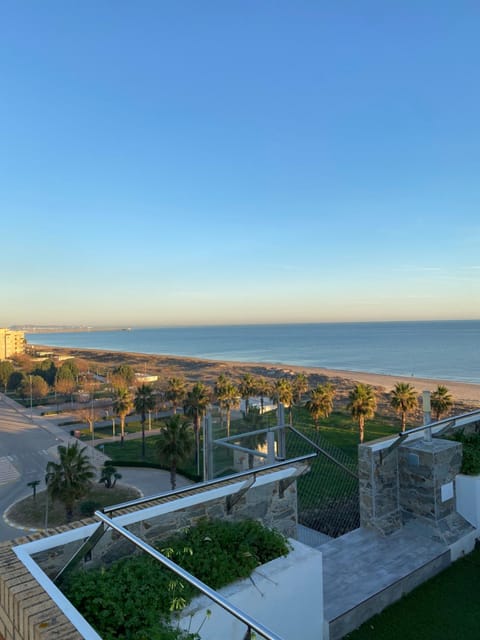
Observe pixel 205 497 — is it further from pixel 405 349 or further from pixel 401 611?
pixel 405 349

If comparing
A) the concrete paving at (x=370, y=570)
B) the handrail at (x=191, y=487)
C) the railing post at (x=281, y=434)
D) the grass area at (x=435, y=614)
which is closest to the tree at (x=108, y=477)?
the railing post at (x=281, y=434)

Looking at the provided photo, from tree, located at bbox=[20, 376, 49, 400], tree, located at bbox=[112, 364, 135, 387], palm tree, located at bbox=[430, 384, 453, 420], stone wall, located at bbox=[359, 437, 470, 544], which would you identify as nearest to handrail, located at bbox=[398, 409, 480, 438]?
stone wall, located at bbox=[359, 437, 470, 544]

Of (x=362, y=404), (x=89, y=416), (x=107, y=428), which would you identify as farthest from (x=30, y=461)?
(x=362, y=404)

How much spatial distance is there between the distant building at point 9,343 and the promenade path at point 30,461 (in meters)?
88.5

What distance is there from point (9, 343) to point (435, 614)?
146 meters

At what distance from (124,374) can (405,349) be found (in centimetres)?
7130

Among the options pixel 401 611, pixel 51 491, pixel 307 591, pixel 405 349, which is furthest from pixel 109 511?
pixel 405 349

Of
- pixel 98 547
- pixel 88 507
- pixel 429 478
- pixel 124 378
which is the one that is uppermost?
pixel 98 547

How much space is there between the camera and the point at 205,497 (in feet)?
14.9

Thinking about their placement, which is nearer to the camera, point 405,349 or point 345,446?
point 345,446

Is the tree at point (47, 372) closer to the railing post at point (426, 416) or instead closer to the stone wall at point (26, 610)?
the railing post at point (426, 416)

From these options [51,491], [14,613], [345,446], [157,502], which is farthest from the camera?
[345,446]

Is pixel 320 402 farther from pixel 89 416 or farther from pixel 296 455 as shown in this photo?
pixel 296 455

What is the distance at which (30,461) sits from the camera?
32125 mm
